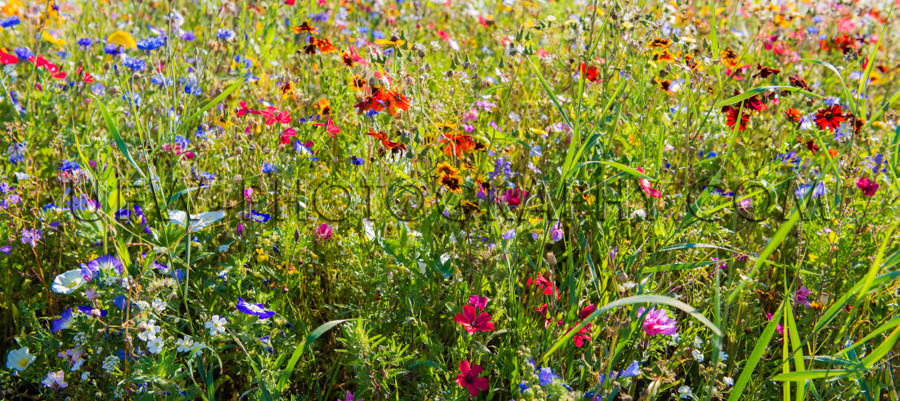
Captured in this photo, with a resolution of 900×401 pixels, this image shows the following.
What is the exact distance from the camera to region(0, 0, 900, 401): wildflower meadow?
4.22 ft

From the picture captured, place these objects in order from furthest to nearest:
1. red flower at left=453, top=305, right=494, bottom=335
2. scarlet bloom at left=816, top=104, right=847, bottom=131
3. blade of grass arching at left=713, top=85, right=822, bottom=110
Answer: scarlet bloom at left=816, top=104, right=847, bottom=131 → red flower at left=453, top=305, right=494, bottom=335 → blade of grass arching at left=713, top=85, right=822, bottom=110

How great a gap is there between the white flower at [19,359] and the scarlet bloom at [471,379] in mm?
989

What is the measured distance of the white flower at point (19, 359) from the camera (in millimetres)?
1433

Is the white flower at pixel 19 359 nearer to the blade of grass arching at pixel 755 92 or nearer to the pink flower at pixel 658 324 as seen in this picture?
the pink flower at pixel 658 324


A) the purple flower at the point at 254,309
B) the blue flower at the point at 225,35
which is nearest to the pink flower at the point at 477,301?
the purple flower at the point at 254,309

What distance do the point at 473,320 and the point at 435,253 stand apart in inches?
9.5

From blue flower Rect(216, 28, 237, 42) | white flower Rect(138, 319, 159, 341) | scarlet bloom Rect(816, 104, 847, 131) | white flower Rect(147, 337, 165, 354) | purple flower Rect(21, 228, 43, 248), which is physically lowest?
purple flower Rect(21, 228, 43, 248)

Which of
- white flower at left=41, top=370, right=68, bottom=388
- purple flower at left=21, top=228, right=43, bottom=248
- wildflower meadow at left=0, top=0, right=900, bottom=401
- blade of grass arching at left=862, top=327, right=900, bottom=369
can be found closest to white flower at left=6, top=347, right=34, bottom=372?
wildflower meadow at left=0, top=0, right=900, bottom=401

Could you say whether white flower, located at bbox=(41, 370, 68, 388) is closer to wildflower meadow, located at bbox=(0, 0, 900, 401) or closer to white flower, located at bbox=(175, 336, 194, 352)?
wildflower meadow, located at bbox=(0, 0, 900, 401)

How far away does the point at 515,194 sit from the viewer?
164 cm

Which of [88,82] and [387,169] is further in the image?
[88,82]

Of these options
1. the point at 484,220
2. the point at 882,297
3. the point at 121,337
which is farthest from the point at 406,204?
the point at 882,297

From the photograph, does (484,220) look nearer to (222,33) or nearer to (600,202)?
(600,202)

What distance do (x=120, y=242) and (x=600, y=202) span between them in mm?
1217
